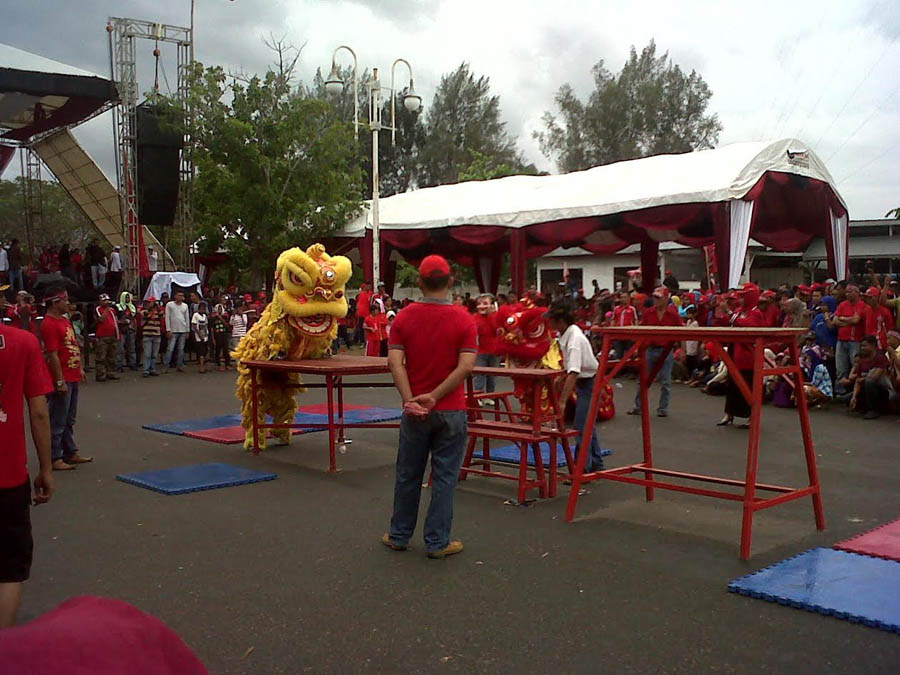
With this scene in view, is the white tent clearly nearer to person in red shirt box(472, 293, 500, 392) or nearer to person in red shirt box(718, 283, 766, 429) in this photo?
person in red shirt box(718, 283, 766, 429)

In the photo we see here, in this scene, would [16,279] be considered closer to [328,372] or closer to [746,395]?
[328,372]

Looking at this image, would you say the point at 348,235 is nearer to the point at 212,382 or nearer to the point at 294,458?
the point at 212,382

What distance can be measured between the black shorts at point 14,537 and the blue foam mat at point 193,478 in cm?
368

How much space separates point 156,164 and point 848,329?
20.2 meters

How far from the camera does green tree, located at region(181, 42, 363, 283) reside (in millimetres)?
26953

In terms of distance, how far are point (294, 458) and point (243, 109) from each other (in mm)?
19875

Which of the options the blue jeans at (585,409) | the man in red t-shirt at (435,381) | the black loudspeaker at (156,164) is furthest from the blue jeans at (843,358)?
the black loudspeaker at (156,164)

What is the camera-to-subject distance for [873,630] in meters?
4.59

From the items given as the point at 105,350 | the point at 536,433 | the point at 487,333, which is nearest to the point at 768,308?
the point at 487,333

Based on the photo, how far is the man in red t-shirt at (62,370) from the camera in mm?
8594

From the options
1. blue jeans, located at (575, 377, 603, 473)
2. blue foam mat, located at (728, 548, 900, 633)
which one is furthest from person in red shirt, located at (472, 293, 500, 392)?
blue foam mat, located at (728, 548, 900, 633)

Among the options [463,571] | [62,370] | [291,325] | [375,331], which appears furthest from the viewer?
[375,331]

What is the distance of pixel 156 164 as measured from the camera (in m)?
26.4

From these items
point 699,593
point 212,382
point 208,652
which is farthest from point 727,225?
point 208,652
